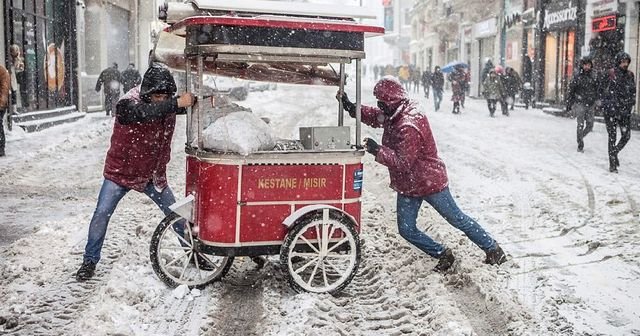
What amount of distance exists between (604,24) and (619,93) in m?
12.2

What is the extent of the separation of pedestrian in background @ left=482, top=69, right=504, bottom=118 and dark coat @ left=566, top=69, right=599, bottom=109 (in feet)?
33.0

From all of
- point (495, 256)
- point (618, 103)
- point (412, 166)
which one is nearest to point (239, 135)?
point (412, 166)

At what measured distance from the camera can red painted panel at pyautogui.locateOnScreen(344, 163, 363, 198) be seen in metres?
5.33

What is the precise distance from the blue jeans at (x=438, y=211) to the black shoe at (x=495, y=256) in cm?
12

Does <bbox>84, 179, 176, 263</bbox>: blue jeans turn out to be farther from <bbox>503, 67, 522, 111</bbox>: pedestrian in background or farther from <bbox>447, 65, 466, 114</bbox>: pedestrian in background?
<bbox>503, 67, 522, 111</bbox>: pedestrian in background

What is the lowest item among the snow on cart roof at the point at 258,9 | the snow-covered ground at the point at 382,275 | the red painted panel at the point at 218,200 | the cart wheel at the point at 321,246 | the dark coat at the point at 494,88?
the snow-covered ground at the point at 382,275

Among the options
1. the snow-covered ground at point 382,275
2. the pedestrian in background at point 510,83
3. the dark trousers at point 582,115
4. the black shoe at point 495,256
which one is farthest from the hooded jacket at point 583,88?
the pedestrian in background at point 510,83

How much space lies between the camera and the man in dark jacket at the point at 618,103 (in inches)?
435

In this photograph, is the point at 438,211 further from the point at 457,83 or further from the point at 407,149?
the point at 457,83

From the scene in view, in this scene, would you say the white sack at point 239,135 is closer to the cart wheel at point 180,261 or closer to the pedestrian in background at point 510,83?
the cart wheel at point 180,261

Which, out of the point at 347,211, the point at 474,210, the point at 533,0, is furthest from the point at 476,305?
the point at 533,0

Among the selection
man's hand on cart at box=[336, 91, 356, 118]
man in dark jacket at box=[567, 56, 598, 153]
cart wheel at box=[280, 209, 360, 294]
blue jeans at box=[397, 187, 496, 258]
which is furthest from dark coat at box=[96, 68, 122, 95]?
cart wheel at box=[280, 209, 360, 294]

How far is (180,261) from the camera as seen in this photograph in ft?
19.0

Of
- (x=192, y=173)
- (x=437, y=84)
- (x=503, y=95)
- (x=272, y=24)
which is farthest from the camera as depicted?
(x=437, y=84)
